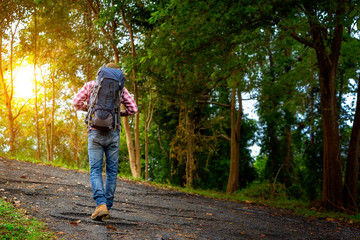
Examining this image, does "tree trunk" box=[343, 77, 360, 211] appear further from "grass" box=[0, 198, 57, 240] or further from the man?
"grass" box=[0, 198, 57, 240]

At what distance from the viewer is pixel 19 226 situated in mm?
4348

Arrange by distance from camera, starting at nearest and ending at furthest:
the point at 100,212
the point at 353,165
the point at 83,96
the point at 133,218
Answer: the point at 100,212 → the point at 83,96 → the point at 133,218 → the point at 353,165

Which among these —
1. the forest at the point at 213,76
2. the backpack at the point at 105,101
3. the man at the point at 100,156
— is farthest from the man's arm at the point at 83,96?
the forest at the point at 213,76

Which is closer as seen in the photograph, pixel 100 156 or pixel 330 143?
pixel 100 156

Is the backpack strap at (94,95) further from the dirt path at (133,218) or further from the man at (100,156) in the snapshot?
the dirt path at (133,218)

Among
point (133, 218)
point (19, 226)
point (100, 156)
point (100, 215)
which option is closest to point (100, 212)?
point (100, 215)

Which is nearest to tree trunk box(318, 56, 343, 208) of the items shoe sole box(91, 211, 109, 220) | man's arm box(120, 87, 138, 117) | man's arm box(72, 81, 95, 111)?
man's arm box(120, 87, 138, 117)

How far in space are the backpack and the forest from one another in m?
3.12

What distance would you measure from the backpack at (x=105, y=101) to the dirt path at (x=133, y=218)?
142 centimetres

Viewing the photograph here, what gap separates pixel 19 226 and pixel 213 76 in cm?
1163

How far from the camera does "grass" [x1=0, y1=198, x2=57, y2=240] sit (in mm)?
4120

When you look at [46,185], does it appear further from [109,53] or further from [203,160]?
[203,160]

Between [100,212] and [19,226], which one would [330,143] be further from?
[19,226]

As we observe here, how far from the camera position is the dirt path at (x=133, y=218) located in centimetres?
504
